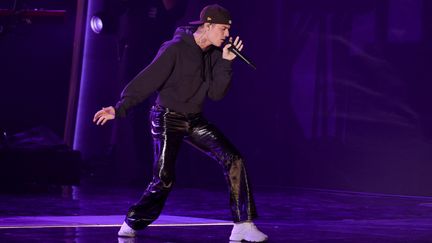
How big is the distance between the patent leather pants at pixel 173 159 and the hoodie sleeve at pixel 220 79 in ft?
0.72

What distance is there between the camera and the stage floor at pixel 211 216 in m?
7.27

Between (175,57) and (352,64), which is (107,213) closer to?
(175,57)

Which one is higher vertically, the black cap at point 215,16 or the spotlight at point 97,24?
the black cap at point 215,16

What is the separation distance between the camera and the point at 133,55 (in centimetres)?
1433

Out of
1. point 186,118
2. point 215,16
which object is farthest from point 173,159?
point 215,16

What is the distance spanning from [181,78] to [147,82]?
279 millimetres

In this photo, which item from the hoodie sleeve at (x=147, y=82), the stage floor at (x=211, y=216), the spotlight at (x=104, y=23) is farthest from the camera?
the spotlight at (x=104, y=23)

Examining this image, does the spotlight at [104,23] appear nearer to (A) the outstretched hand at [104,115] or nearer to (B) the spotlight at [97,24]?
(B) the spotlight at [97,24]

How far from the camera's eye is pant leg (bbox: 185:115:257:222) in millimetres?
6941

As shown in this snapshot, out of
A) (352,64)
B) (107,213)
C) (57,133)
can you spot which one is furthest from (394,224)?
(57,133)

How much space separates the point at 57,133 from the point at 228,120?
272cm

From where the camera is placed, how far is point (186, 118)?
7012 mm

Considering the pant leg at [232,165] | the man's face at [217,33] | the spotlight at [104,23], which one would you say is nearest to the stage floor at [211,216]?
the pant leg at [232,165]

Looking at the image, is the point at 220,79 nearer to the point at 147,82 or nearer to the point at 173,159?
the point at 147,82
